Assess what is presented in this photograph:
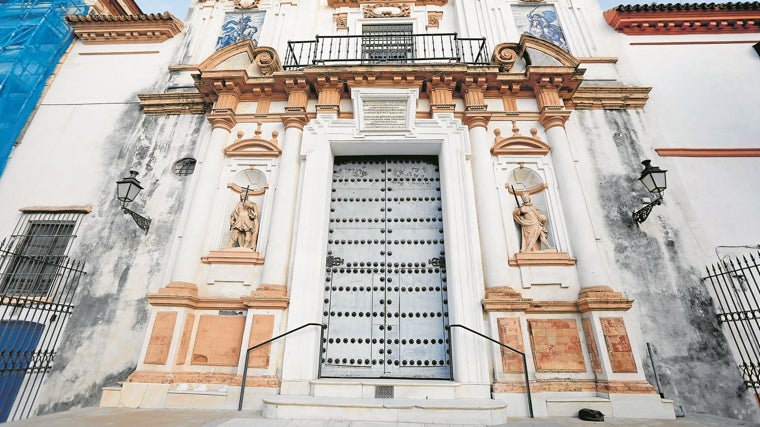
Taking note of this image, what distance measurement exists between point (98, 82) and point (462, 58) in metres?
8.11

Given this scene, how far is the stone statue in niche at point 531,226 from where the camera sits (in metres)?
5.27

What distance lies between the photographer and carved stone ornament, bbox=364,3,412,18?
8.49 m

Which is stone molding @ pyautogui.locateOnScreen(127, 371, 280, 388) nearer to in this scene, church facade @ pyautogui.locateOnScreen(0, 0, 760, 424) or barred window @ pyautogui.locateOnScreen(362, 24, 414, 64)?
church facade @ pyautogui.locateOnScreen(0, 0, 760, 424)

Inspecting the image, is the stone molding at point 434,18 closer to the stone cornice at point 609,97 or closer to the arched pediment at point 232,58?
the stone cornice at point 609,97

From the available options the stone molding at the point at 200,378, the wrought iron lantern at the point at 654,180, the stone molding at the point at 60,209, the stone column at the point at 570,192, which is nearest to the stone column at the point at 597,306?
the stone column at the point at 570,192

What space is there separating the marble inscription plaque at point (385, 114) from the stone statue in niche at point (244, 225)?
2.40 metres

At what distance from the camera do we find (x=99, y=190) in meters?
6.44

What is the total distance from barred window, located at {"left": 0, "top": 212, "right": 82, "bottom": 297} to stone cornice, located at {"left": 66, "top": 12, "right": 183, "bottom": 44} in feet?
15.7

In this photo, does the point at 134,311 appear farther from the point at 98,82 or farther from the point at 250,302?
the point at 98,82

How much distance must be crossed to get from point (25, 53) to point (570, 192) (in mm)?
11110

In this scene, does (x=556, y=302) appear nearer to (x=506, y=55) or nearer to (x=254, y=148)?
(x=506, y=55)

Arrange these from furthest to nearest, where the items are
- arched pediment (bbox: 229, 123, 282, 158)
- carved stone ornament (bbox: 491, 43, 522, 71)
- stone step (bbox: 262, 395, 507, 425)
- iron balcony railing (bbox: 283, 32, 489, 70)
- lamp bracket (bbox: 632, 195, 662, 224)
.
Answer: iron balcony railing (bbox: 283, 32, 489, 70), carved stone ornament (bbox: 491, 43, 522, 71), arched pediment (bbox: 229, 123, 282, 158), lamp bracket (bbox: 632, 195, 662, 224), stone step (bbox: 262, 395, 507, 425)

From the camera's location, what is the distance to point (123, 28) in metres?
8.49

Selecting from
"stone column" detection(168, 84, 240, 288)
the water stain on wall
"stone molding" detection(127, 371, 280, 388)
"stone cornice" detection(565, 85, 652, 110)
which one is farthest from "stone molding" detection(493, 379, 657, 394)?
"stone cornice" detection(565, 85, 652, 110)
